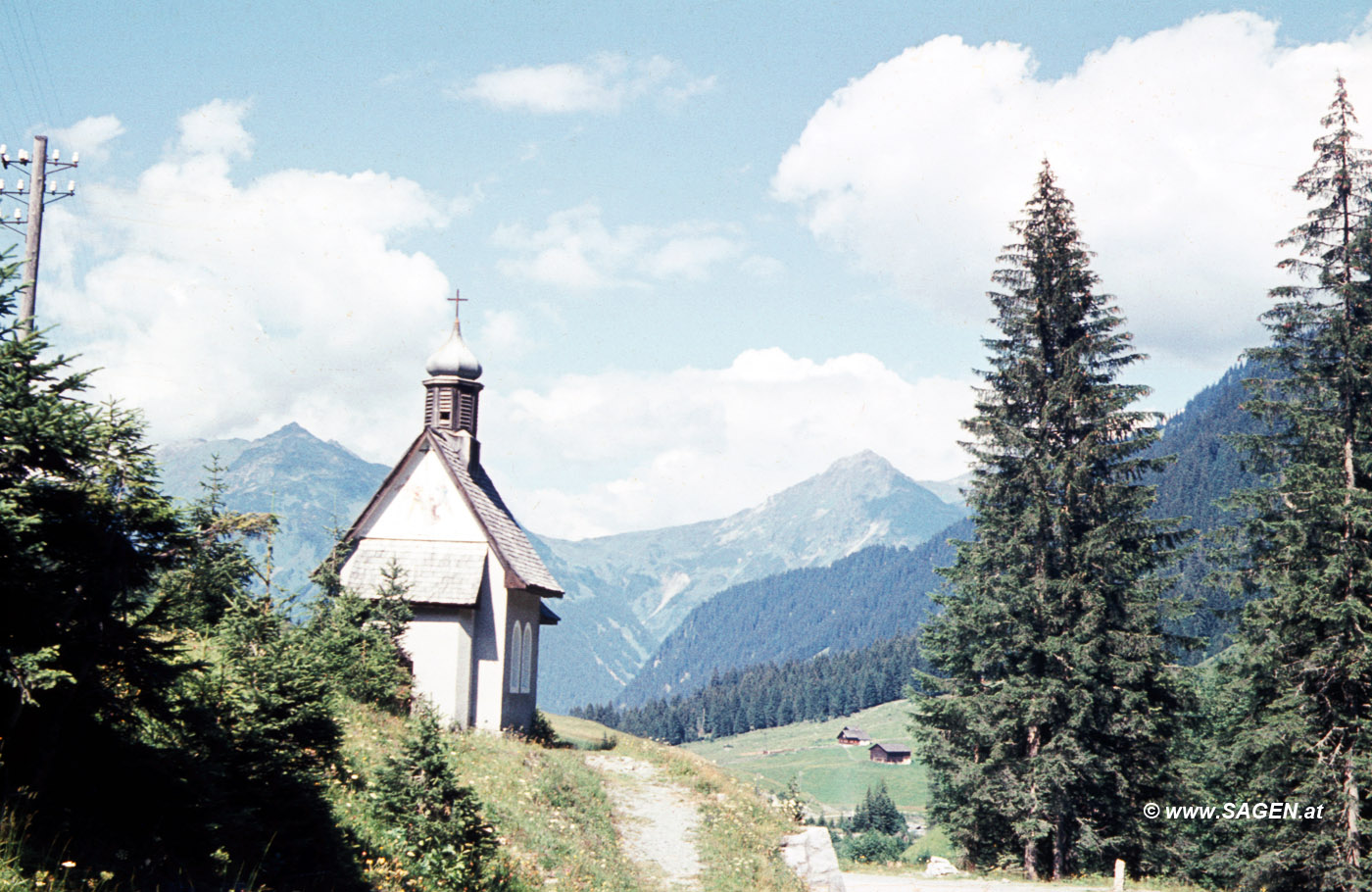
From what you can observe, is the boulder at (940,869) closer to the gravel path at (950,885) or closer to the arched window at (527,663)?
the gravel path at (950,885)

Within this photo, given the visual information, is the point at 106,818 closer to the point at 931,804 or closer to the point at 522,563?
the point at 522,563

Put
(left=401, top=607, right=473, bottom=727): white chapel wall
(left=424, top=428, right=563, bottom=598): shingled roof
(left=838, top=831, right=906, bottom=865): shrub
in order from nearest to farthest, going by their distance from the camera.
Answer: (left=401, top=607, right=473, bottom=727): white chapel wall < (left=424, top=428, right=563, bottom=598): shingled roof < (left=838, top=831, right=906, bottom=865): shrub

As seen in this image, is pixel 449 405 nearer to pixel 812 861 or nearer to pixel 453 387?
pixel 453 387

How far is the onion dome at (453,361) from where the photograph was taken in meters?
40.1

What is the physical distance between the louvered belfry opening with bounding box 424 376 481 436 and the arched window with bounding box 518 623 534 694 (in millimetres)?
8587

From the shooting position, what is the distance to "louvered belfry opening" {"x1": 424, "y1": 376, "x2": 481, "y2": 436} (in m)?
39.8

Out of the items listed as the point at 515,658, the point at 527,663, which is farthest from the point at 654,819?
the point at 527,663

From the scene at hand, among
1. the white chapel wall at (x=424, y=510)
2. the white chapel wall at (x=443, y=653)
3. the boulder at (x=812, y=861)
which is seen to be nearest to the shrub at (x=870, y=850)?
the white chapel wall at (x=443, y=653)

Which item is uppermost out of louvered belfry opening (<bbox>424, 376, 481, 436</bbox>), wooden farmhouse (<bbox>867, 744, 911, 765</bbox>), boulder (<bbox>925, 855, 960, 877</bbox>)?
louvered belfry opening (<bbox>424, 376, 481, 436</bbox>)

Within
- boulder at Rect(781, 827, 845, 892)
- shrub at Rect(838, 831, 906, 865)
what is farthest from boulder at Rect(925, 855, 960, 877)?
shrub at Rect(838, 831, 906, 865)

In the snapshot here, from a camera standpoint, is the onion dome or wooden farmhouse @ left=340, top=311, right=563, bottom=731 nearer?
wooden farmhouse @ left=340, top=311, right=563, bottom=731

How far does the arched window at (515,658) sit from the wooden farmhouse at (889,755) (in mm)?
170090

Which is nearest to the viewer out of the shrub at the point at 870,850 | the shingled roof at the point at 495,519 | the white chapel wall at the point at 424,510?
the shingled roof at the point at 495,519

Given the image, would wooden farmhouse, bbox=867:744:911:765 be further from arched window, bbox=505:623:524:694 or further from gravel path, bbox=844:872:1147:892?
gravel path, bbox=844:872:1147:892
